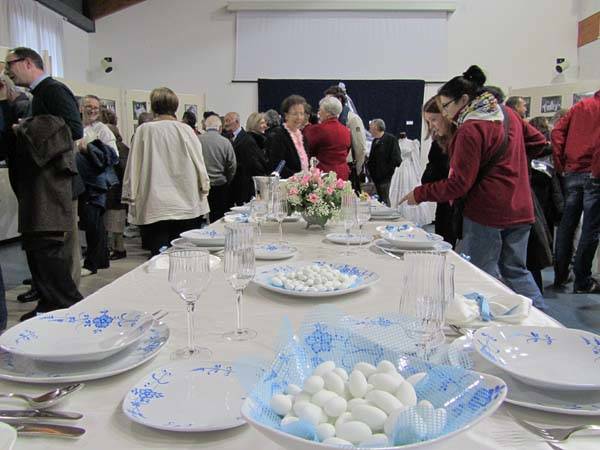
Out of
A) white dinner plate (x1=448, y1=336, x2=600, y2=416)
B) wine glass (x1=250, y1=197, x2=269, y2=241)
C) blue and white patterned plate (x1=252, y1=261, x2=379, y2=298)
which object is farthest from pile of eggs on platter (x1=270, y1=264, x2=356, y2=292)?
wine glass (x1=250, y1=197, x2=269, y2=241)

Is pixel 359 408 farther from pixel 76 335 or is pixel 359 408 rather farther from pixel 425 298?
pixel 76 335

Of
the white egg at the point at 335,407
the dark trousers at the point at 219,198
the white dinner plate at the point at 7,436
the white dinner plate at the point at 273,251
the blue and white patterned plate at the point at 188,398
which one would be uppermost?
the white egg at the point at 335,407

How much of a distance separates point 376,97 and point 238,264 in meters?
7.99

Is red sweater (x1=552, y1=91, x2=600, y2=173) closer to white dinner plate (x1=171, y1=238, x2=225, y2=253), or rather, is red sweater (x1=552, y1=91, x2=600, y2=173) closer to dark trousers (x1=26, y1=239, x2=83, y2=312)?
white dinner plate (x1=171, y1=238, x2=225, y2=253)

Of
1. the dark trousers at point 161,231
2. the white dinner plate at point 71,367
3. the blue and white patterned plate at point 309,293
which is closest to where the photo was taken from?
the white dinner plate at point 71,367

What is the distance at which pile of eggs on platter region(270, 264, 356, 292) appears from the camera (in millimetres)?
1170

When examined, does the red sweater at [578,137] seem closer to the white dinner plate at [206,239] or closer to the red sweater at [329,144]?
the red sweater at [329,144]

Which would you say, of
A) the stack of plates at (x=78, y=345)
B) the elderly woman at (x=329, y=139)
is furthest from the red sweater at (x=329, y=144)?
the stack of plates at (x=78, y=345)

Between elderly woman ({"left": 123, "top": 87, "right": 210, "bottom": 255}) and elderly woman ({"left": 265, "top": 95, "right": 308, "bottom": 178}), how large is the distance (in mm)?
768

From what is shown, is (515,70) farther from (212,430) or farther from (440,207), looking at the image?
(212,430)

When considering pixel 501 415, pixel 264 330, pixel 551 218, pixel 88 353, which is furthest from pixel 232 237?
pixel 551 218

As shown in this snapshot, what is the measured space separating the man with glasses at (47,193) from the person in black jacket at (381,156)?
12.6ft

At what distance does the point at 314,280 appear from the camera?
119cm

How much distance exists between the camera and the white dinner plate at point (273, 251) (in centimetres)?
155
